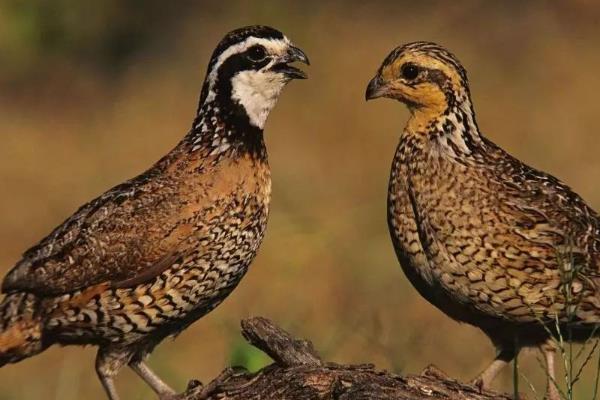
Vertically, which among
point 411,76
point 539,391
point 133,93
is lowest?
point 539,391

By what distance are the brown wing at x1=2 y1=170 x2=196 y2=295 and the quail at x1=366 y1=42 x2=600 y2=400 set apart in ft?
3.02

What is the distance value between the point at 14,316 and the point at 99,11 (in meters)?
8.71

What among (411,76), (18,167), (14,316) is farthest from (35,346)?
(18,167)

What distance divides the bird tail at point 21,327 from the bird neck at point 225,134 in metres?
0.93

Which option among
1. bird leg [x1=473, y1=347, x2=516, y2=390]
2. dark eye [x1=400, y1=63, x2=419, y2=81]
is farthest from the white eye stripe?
bird leg [x1=473, y1=347, x2=516, y2=390]

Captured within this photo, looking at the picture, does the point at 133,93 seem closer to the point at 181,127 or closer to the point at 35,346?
the point at 181,127

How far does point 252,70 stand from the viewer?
8055 millimetres

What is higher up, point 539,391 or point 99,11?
point 99,11

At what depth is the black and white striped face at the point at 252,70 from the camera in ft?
26.4

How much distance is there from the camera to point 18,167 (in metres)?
15.3

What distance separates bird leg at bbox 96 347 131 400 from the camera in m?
7.94

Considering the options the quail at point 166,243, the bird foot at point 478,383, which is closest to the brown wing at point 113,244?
the quail at point 166,243

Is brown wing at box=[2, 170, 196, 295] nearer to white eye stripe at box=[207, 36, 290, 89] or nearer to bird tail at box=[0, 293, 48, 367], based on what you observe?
bird tail at box=[0, 293, 48, 367]

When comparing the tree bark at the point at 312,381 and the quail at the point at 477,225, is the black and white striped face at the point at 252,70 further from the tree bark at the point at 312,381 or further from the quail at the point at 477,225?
the tree bark at the point at 312,381
